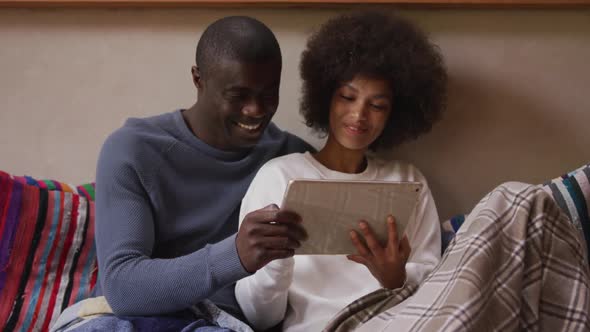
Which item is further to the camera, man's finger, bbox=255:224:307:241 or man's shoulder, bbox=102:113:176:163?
man's shoulder, bbox=102:113:176:163

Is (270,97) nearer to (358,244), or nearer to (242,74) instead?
(242,74)

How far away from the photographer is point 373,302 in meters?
0.95

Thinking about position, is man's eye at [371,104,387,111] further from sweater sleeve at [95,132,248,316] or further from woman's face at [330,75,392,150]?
sweater sleeve at [95,132,248,316]

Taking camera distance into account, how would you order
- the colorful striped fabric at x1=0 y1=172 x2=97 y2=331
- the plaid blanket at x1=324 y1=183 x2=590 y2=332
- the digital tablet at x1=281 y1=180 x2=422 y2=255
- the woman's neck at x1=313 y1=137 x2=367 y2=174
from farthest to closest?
the woman's neck at x1=313 y1=137 x2=367 y2=174 → the colorful striped fabric at x1=0 y1=172 x2=97 y2=331 → the digital tablet at x1=281 y1=180 x2=422 y2=255 → the plaid blanket at x1=324 y1=183 x2=590 y2=332

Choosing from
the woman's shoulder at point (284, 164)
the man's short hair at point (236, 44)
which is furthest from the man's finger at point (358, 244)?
the man's short hair at point (236, 44)

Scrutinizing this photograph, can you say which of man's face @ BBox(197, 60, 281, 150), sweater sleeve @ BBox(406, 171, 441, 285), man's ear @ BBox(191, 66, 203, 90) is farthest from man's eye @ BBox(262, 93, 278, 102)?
sweater sleeve @ BBox(406, 171, 441, 285)

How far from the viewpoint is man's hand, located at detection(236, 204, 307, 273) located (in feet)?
2.93

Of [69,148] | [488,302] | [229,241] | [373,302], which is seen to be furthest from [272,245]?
[69,148]

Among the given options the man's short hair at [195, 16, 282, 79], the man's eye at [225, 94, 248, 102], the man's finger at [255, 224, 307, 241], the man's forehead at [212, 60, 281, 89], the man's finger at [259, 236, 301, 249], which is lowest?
the man's finger at [259, 236, 301, 249]

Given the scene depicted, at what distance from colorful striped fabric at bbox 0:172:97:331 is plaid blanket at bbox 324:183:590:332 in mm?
592

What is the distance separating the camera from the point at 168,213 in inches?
43.9

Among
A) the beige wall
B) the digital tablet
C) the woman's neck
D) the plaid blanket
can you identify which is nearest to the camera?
the plaid blanket

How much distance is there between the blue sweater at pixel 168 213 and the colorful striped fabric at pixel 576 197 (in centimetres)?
56

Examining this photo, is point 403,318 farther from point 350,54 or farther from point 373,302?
point 350,54
